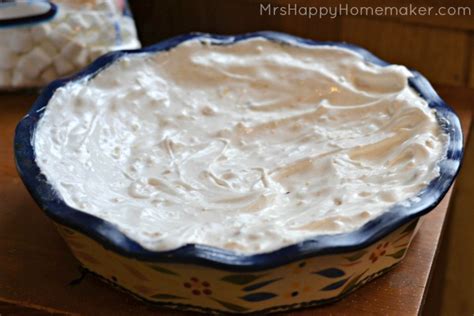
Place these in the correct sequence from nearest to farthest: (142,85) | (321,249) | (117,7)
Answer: (321,249)
(142,85)
(117,7)

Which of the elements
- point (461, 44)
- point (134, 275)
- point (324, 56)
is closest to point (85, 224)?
point (134, 275)

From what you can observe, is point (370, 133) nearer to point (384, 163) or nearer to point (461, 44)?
point (384, 163)

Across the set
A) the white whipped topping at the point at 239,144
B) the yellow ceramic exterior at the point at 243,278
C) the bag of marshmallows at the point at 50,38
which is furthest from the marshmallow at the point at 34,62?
the yellow ceramic exterior at the point at 243,278

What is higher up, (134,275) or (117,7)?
(117,7)

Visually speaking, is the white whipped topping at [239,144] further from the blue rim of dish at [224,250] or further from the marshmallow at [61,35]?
the marshmallow at [61,35]

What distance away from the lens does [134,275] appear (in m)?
0.60

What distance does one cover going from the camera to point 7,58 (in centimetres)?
93

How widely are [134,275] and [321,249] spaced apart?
17cm

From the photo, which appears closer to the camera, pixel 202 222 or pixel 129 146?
pixel 202 222

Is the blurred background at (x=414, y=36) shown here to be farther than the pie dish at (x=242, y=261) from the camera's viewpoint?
Yes

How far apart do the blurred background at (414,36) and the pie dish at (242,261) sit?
364mm

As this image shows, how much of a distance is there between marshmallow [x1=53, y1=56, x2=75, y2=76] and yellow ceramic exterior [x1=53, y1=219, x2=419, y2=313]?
364 millimetres

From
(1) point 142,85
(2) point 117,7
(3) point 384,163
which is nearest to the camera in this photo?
(3) point 384,163

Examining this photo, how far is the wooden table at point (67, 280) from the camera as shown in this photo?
0.64 meters
